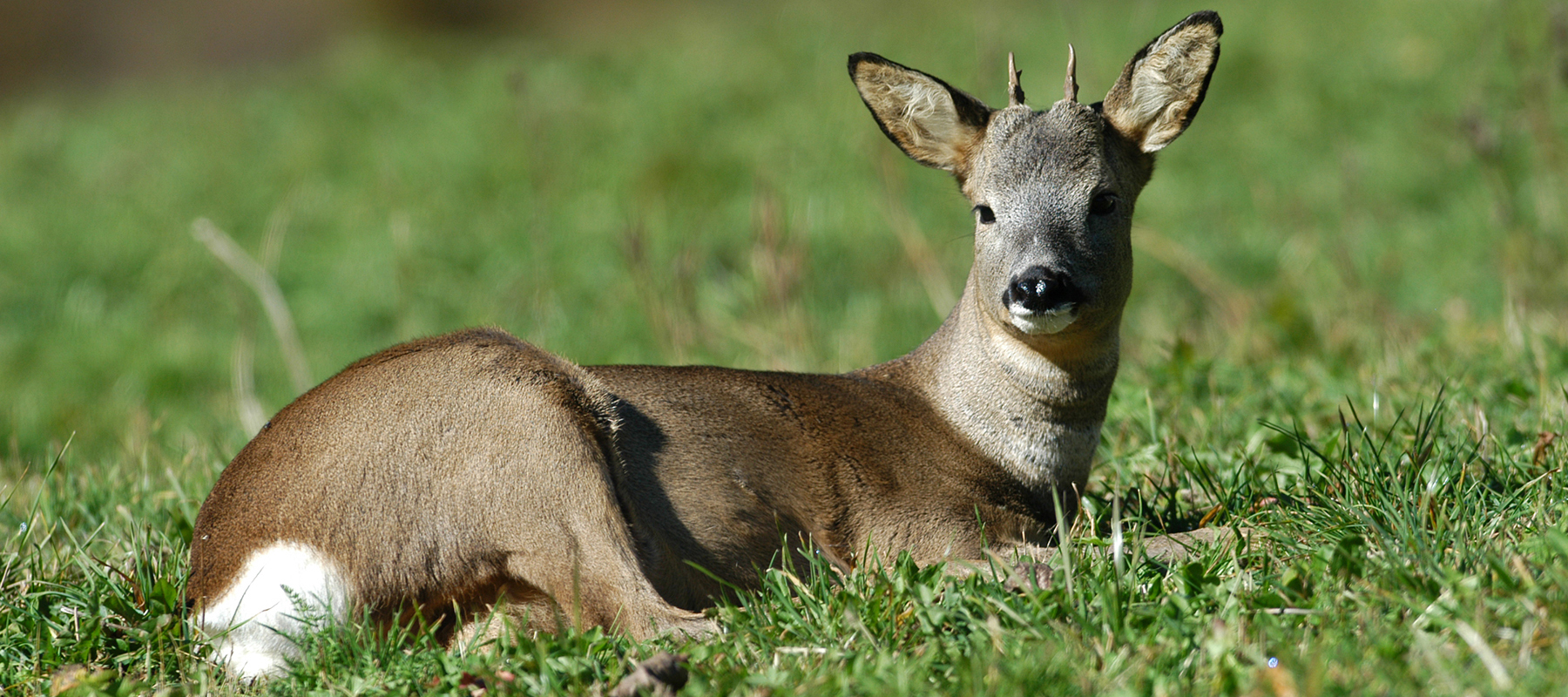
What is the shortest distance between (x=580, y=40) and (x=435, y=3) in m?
7.07

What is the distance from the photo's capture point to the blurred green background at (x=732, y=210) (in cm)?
701

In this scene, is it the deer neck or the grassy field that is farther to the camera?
the deer neck

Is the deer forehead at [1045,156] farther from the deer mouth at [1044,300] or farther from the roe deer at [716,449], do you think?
the deer mouth at [1044,300]

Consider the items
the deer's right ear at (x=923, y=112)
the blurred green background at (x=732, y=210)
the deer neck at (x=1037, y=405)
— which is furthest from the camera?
the blurred green background at (x=732, y=210)

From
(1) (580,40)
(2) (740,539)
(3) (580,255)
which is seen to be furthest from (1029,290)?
(1) (580,40)

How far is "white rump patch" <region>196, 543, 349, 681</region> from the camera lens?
342 centimetres

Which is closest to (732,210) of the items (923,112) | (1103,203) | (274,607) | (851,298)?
(851,298)

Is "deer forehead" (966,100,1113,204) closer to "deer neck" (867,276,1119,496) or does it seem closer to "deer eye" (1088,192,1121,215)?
"deer eye" (1088,192,1121,215)

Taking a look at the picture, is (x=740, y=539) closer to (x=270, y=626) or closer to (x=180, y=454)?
(x=270, y=626)

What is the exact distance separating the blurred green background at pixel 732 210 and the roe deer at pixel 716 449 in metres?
1.54

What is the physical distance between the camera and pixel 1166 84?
4.27m

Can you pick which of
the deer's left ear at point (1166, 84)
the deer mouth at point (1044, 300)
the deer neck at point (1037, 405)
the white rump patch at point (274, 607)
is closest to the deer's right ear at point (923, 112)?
the deer's left ear at point (1166, 84)

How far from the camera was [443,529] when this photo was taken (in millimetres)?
3510

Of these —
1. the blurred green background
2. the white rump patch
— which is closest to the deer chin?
the blurred green background
